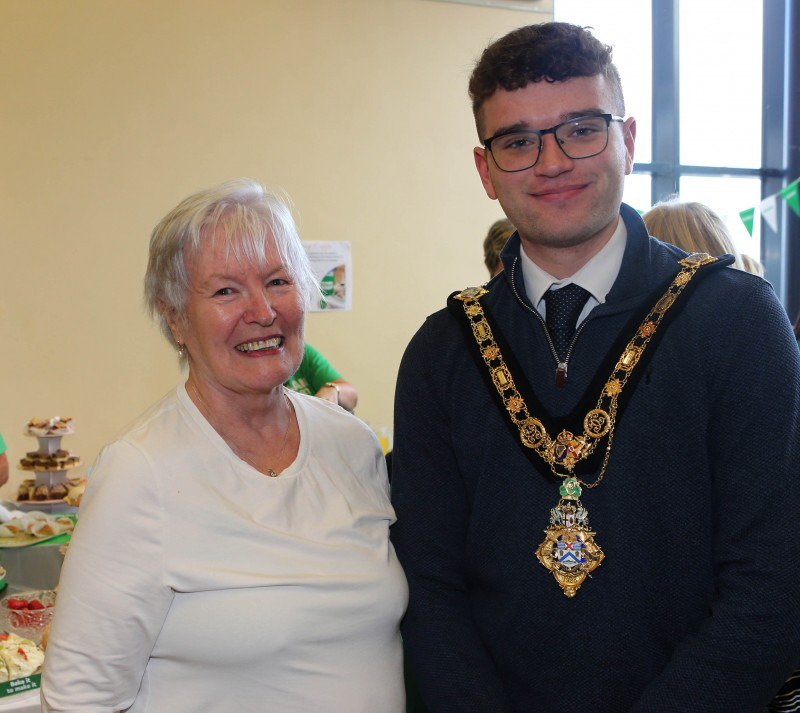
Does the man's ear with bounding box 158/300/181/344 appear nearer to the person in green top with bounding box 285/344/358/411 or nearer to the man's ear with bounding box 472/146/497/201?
the man's ear with bounding box 472/146/497/201

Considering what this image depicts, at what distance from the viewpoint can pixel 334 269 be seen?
188 inches

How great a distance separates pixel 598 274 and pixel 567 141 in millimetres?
211

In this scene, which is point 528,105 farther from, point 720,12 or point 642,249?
point 720,12

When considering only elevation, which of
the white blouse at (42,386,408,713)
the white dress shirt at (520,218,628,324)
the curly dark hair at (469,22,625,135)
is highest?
the curly dark hair at (469,22,625,135)

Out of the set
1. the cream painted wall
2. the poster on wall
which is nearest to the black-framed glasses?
the cream painted wall

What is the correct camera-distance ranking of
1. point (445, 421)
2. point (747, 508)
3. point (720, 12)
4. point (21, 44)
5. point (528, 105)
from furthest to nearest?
1. point (720, 12)
2. point (21, 44)
3. point (445, 421)
4. point (528, 105)
5. point (747, 508)

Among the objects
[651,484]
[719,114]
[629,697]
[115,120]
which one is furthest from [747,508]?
[719,114]

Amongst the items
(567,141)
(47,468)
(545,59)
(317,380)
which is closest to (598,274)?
(567,141)

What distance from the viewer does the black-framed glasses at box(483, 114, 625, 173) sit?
1214mm

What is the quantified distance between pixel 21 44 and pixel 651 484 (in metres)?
4.12

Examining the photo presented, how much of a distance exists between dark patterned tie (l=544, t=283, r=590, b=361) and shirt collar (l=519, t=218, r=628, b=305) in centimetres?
1

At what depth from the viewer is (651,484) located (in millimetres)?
1175

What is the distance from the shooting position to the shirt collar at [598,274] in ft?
4.17

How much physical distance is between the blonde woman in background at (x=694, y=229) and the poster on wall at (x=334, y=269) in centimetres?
254
